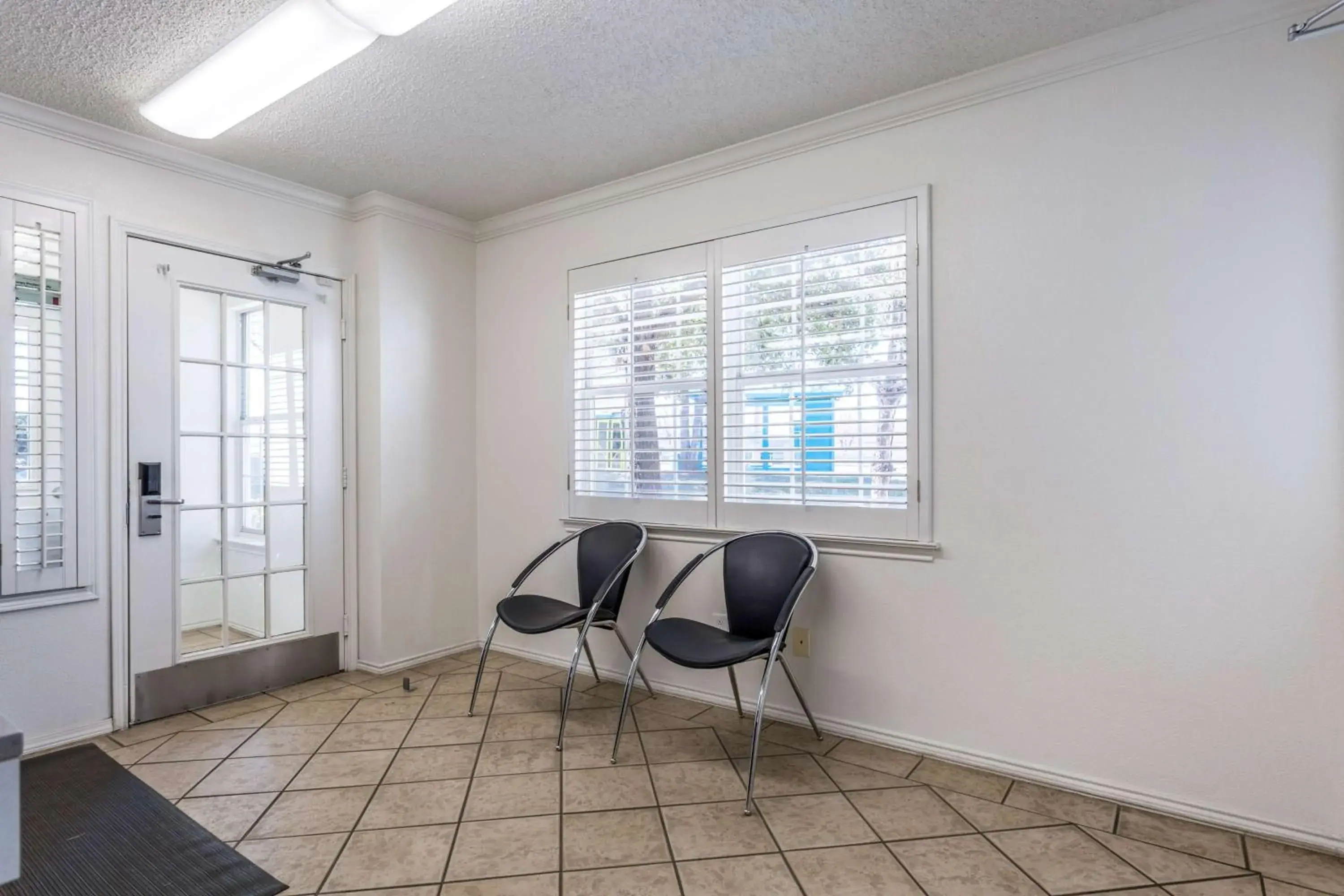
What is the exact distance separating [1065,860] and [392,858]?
1970 millimetres

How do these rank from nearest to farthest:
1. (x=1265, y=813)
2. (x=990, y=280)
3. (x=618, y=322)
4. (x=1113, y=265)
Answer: (x=1265, y=813), (x=1113, y=265), (x=990, y=280), (x=618, y=322)

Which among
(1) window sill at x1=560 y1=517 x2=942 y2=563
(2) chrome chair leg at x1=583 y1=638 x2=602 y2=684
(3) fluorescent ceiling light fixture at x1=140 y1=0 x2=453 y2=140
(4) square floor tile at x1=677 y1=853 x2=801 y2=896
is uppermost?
(3) fluorescent ceiling light fixture at x1=140 y1=0 x2=453 y2=140

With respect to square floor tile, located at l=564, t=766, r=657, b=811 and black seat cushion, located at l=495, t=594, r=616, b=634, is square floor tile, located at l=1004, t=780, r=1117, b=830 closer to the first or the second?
square floor tile, located at l=564, t=766, r=657, b=811

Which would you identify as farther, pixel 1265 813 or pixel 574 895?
pixel 1265 813

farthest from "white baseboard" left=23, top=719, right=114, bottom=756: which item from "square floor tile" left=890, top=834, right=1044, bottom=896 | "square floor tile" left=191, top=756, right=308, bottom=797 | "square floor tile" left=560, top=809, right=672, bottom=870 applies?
A: "square floor tile" left=890, top=834, right=1044, bottom=896

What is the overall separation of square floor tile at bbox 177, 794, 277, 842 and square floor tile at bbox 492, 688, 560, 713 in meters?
1.03

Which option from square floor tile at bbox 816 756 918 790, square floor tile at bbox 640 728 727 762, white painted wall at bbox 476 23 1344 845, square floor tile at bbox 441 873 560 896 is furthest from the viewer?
square floor tile at bbox 640 728 727 762

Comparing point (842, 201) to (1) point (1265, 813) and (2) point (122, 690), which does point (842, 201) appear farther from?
(2) point (122, 690)

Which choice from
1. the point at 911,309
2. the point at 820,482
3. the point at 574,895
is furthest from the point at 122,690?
the point at 911,309

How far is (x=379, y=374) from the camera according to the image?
12.7 ft

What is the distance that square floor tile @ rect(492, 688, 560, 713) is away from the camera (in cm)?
328

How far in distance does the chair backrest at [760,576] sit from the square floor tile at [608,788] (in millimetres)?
703

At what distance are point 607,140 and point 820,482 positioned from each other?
1.80 m

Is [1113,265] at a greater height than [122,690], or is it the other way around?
[1113,265]
